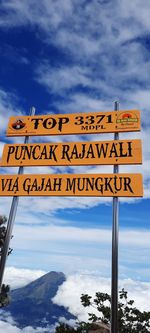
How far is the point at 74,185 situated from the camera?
24.8ft

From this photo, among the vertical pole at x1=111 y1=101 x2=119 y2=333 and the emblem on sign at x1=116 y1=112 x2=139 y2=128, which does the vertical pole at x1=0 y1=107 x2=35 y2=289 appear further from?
the emblem on sign at x1=116 y1=112 x2=139 y2=128

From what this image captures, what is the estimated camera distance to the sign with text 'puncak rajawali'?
25.2 ft

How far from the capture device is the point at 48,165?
26.9 ft

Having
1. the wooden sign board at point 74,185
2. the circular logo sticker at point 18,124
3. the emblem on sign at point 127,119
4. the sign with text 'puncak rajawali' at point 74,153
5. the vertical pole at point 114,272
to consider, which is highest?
the circular logo sticker at point 18,124

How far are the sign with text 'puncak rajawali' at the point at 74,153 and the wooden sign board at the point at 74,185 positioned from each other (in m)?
0.46

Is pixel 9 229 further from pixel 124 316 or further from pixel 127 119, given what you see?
pixel 124 316

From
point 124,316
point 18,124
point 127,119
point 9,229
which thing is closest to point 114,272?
point 9,229

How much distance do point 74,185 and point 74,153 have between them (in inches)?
39.2

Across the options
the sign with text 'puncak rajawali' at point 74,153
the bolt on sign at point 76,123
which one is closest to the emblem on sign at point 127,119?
the bolt on sign at point 76,123

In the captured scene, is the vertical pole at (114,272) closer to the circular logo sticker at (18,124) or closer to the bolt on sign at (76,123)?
the bolt on sign at (76,123)

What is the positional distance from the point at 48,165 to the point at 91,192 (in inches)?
60.9

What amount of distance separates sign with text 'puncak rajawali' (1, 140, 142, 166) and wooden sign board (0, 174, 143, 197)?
459mm

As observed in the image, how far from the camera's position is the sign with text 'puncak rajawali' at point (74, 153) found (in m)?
7.68

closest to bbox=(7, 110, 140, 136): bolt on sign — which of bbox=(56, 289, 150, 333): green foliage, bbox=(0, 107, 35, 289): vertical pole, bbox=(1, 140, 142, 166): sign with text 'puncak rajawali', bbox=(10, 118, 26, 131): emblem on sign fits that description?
bbox=(10, 118, 26, 131): emblem on sign
